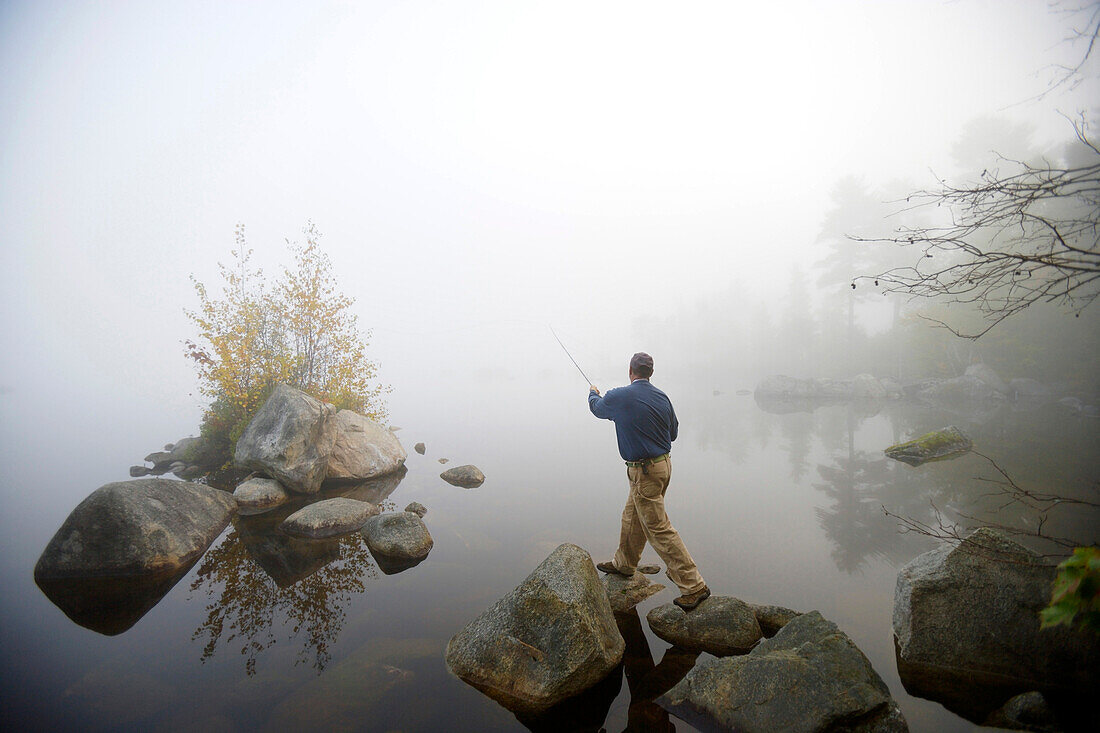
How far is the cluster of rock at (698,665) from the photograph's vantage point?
3734mm

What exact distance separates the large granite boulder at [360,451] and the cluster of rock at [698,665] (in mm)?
9018

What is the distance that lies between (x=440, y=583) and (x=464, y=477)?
6137mm

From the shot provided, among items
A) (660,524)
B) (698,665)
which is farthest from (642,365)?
(698,665)

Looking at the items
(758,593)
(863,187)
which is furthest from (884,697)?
(863,187)

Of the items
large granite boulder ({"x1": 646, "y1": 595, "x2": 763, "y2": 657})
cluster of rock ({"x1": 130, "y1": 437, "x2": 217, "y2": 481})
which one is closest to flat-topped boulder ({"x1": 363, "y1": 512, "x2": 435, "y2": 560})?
large granite boulder ({"x1": 646, "y1": 595, "x2": 763, "y2": 657})

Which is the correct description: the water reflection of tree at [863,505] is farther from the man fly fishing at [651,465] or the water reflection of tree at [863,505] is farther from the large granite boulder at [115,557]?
the large granite boulder at [115,557]

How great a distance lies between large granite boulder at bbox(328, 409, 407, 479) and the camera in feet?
41.9

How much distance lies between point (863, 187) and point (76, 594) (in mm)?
59998

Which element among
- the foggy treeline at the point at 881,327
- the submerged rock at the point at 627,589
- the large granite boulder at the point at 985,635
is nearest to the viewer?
the large granite boulder at the point at 985,635

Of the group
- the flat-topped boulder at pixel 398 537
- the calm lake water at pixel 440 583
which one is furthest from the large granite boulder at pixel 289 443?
the flat-topped boulder at pixel 398 537

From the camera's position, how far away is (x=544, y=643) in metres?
4.50

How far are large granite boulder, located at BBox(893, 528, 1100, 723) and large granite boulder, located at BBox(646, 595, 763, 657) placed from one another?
158 cm

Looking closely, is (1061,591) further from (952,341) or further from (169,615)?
(952,341)

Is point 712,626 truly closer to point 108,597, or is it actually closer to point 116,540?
point 108,597
